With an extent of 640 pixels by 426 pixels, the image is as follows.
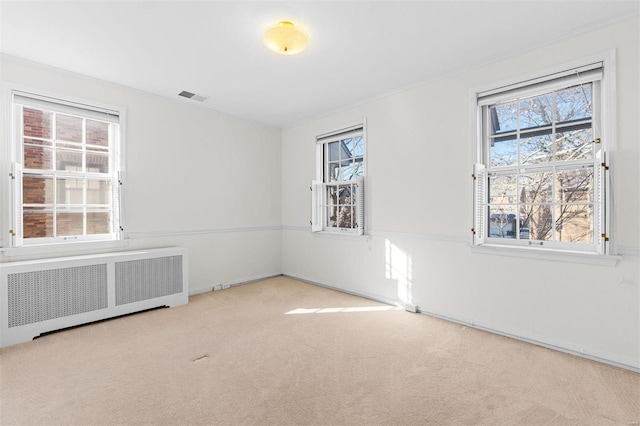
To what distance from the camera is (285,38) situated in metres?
2.45

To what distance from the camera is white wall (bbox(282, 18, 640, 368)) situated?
7.68 ft

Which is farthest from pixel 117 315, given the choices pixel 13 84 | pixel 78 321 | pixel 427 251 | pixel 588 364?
pixel 588 364

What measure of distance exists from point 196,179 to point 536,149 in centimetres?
403

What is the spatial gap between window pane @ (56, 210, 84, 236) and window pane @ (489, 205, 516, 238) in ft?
14.7

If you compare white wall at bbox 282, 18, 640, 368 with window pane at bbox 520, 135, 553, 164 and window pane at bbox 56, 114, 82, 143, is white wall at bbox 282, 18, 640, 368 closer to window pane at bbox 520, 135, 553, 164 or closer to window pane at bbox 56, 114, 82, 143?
window pane at bbox 520, 135, 553, 164

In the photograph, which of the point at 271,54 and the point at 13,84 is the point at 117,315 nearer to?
the point at 13,84

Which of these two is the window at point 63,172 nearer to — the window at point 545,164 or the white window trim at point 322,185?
the white window trim at point 322,185

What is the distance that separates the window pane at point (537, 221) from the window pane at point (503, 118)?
79cm

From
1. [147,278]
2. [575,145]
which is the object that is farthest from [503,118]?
[147,278]

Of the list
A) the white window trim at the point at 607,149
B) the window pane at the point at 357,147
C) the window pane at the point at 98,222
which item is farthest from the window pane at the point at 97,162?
the white window trim at the point at 607,149

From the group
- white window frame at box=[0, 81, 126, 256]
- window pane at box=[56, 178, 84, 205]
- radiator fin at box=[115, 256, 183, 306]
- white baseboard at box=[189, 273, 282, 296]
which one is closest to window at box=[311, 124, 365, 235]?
white baseboard at box=[189, 273, 282, 296]

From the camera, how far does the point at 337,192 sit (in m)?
4.71

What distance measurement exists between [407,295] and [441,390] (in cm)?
165

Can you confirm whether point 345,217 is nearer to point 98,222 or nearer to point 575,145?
point 575,145
